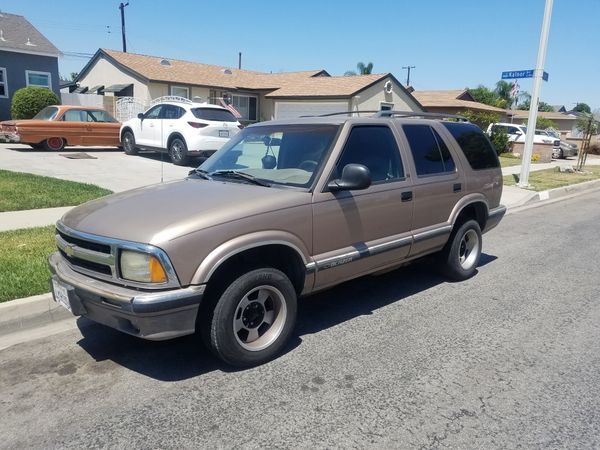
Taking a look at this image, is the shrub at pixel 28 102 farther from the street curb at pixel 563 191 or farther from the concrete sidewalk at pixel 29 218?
the street curb at pixel 563 191

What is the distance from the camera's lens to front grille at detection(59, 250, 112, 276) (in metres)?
3.37

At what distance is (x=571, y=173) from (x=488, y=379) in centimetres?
1874

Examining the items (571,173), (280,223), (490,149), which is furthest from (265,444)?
(571,173)

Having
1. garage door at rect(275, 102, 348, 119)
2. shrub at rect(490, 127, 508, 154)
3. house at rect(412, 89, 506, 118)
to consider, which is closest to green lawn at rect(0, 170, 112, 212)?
garage door at rect(275, 102, 348, 119)

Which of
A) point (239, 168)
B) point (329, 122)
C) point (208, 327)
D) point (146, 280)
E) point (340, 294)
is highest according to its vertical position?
point (329, 122)

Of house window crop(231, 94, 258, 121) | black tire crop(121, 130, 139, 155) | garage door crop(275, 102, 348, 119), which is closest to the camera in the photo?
black tire crop(121, 130, 139, 155)

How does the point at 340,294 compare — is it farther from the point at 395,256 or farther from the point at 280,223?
the point at 280,223

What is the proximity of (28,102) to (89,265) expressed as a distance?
20091mm

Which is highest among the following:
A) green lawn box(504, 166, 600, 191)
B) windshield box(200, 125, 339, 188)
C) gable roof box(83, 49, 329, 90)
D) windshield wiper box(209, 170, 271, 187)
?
gable roof box(83, 49, 329, 90)

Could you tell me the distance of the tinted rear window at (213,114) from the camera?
1401cm

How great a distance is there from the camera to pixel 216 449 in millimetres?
2779

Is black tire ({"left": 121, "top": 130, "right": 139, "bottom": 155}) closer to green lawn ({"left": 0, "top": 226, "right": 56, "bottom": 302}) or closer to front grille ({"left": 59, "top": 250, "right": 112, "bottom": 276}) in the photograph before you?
green lawn ({"left": 0, "top": 226, "right": 56, "bottom": 302})

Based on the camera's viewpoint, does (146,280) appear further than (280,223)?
No

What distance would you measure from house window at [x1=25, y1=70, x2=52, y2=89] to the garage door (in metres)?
11.8
